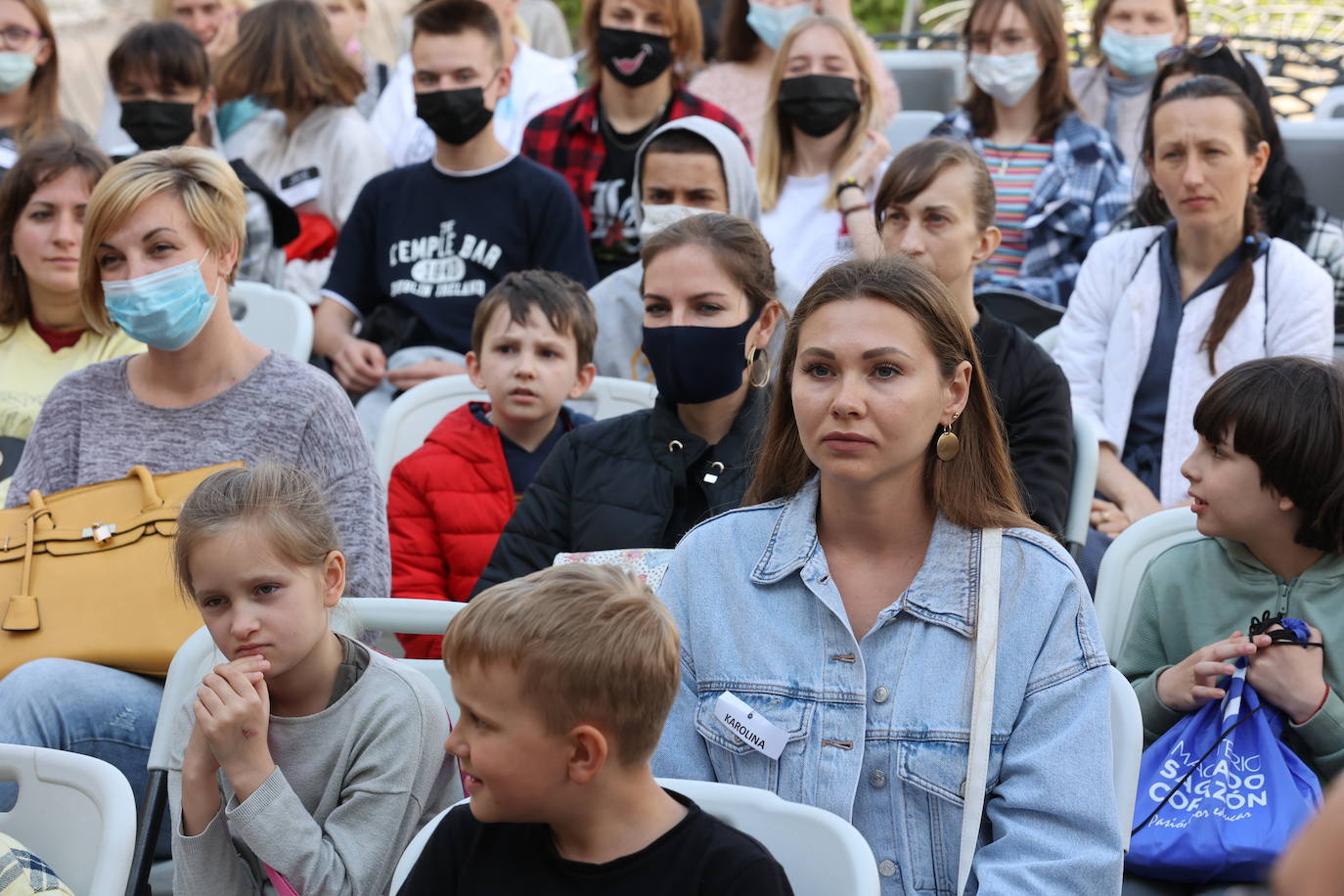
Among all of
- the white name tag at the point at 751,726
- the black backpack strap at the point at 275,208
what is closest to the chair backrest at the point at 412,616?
the white name tag at the point at 751,726

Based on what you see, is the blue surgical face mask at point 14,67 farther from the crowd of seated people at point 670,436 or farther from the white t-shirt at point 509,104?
the white t-shirt at point 509,104

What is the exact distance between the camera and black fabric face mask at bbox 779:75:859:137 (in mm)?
5281

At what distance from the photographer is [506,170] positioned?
4.97m

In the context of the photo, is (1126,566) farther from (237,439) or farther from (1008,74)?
(1008,74)

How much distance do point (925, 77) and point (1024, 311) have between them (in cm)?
305

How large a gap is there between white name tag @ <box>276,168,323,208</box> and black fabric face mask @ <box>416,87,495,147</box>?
86 centimetres

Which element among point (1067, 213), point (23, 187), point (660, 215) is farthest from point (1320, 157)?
point (23, 187)

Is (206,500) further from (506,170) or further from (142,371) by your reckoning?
(506,170)

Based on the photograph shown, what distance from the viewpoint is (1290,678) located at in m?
2.66

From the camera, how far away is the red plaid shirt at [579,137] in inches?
214

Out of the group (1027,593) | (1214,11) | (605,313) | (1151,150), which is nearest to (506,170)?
(605,313)

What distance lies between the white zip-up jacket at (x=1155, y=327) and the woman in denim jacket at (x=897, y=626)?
1.81 metres

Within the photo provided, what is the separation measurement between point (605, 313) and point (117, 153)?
2.12 meters

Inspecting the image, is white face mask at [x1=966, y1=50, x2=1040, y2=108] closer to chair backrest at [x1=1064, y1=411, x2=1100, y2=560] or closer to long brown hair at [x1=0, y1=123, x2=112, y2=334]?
chair backrest at [x1=1064, y1=411, x2=1100, y2=560]
